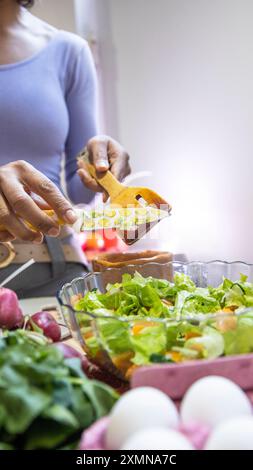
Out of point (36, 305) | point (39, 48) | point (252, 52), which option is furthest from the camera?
point (252, 52)

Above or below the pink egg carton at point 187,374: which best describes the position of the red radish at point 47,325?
below

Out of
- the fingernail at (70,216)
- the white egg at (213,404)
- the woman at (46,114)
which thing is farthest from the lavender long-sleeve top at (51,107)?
the white egg at (213,404)

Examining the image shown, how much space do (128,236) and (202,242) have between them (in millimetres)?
2237

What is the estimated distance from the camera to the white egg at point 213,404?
0.45m

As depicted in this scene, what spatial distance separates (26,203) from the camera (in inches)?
35.0

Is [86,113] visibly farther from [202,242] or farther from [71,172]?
[202,242]

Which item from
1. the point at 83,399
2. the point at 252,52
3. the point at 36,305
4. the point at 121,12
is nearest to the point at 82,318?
the point at 83,399

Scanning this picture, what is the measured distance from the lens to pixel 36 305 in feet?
4.12

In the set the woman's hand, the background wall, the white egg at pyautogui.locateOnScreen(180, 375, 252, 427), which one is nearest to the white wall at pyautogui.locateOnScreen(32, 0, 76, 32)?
the background wall

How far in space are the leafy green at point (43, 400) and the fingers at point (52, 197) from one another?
40cm

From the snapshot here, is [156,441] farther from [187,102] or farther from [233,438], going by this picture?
[187,102]

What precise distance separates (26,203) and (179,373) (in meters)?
0.46

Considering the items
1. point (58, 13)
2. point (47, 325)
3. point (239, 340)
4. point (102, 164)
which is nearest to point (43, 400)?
point (239, 340)

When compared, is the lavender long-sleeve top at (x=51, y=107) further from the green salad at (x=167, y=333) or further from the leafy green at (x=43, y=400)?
the leafy green at (x=43, y=400)
